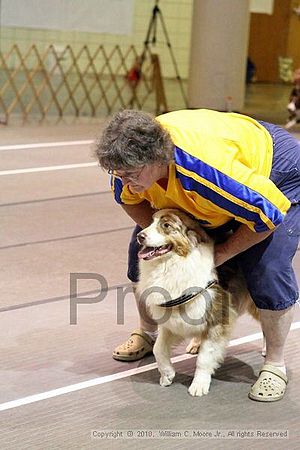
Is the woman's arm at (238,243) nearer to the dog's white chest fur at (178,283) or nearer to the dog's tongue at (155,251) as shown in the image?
the dog's white chest fur at (178,283)

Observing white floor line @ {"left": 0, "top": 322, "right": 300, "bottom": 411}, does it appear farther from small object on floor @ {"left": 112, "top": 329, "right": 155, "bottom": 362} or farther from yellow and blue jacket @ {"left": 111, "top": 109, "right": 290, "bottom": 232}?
yellow and blue jacket @ {"left": 111, "top": 109, "right": 290, "bottom": 232}

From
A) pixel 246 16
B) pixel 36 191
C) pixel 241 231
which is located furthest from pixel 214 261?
pixel 246 16

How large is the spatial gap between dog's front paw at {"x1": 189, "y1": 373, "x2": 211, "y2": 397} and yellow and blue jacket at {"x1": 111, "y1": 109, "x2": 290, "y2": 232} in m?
0.53

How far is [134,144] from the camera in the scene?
2479 mm

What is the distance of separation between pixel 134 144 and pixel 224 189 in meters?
0.30

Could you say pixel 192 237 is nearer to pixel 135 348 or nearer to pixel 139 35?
pixel 135 348

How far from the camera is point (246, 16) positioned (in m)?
9.81

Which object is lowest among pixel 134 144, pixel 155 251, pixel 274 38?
pixel 274 38

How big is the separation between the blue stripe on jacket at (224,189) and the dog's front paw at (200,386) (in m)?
0.59

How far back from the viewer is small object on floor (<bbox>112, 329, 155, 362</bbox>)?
3131mm

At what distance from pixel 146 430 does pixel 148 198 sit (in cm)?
75

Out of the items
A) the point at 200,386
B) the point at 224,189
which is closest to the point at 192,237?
the point at 224,189

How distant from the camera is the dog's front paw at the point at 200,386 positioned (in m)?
2.83

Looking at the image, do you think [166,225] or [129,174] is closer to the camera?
[129,174]
